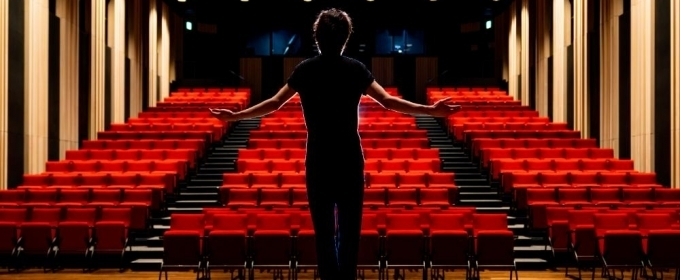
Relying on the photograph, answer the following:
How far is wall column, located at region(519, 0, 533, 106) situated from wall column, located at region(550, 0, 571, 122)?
6.64 feet

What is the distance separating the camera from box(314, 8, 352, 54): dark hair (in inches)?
94.3

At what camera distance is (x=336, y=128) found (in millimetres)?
2373

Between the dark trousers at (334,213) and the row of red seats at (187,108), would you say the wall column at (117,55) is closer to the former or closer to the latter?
the row of red seats at (187,108)

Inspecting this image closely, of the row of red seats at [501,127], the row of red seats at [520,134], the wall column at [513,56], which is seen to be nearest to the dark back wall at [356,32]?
the wall column at [513,56]

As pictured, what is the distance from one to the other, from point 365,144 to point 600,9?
448cm

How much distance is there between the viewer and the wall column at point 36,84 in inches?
427

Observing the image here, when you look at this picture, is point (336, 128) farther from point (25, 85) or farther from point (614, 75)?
point (614, 75)

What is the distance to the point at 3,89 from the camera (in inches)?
394

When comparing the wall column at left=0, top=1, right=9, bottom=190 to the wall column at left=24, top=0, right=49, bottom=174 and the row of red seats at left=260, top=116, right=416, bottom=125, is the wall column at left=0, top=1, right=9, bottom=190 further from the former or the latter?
the row of red seats at left=260, top=116, right=416, bottom=125

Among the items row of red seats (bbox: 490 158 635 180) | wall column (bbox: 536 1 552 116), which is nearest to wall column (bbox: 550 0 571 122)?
wall column (bbox: 536 1 552 116)

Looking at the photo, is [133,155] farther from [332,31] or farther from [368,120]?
[332,31]

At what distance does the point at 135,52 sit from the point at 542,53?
335 inches

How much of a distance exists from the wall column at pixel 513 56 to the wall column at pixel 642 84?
760cm

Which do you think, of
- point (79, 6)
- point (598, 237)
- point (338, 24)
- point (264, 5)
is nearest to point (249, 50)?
point (264, 5)
